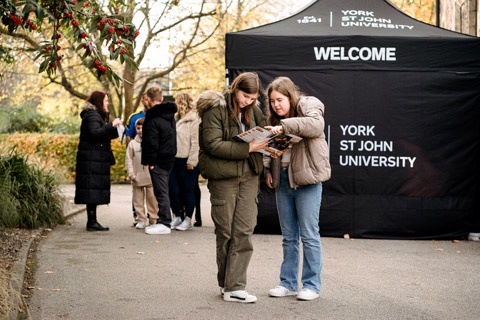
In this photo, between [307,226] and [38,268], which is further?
[38,268]

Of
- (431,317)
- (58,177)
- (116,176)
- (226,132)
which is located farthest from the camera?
(116,176)

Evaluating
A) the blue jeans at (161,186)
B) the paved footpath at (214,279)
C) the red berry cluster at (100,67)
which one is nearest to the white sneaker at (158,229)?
the paved footpath at (214,279)

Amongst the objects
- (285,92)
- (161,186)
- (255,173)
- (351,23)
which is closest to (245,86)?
(285,92)

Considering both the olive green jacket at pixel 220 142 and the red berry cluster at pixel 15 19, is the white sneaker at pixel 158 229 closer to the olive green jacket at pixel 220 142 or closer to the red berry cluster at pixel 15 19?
the olive green jacket at pixel 220 142

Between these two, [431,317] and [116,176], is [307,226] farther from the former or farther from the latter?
[116,176]

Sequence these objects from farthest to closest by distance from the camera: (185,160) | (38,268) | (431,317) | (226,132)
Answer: (185,160)
(38,268)
(226,132)
(431,317)

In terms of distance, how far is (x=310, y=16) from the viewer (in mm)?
11781

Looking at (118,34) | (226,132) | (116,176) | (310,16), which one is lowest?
(116,176)

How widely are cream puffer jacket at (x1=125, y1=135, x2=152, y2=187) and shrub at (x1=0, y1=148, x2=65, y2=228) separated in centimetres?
130

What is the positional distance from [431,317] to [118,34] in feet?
11.0

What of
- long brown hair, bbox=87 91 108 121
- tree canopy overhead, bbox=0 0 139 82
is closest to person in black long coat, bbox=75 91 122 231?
long brown hair, bbox=87 91 108 121

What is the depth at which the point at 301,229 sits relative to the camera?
689 cm

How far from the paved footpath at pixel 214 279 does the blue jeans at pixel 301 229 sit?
222 millimetres

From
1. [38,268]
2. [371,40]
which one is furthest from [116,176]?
[38,268]
